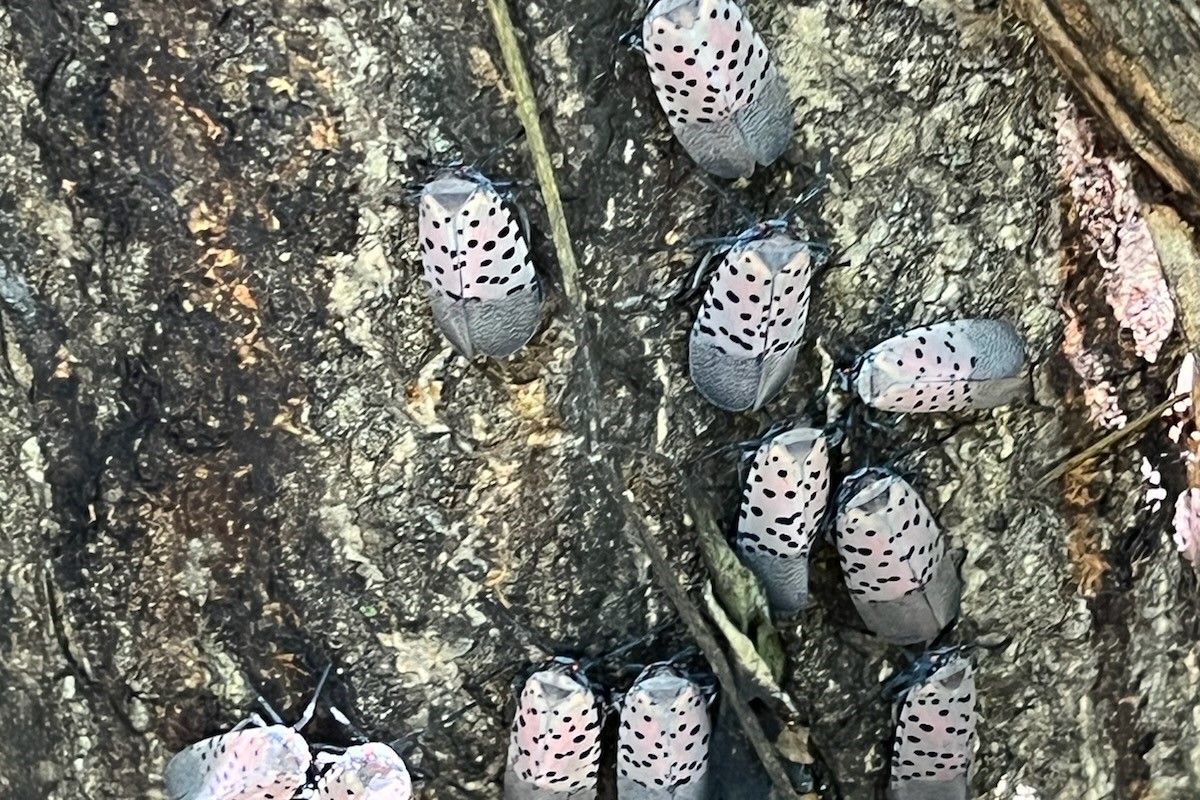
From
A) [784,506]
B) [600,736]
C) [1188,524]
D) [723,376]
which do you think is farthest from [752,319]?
[1188,524]

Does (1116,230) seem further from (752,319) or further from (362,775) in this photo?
(362,775)

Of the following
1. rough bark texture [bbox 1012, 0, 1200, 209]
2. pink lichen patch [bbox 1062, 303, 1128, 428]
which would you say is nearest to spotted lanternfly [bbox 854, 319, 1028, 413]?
pink lichen patch [bbox 1062, 303, 1128, 428]

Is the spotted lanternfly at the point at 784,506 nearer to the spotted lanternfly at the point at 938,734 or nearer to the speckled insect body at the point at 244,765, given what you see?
the spotted lanternfly at the point at 938,734

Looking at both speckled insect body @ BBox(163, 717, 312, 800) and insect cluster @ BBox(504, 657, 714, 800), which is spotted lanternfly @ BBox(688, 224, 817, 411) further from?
speckled insect body @ BBox(163, 717, 312, 800)

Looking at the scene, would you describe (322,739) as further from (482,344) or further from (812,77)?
(812,77)

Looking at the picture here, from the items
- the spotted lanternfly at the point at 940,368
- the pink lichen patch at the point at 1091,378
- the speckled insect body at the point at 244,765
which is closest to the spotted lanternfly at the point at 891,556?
the spotted lanternfly at the point at 940,368

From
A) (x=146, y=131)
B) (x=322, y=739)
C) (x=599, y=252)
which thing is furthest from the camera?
(x=322, y=739)

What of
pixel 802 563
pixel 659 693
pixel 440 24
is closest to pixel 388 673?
pixel 659 693
